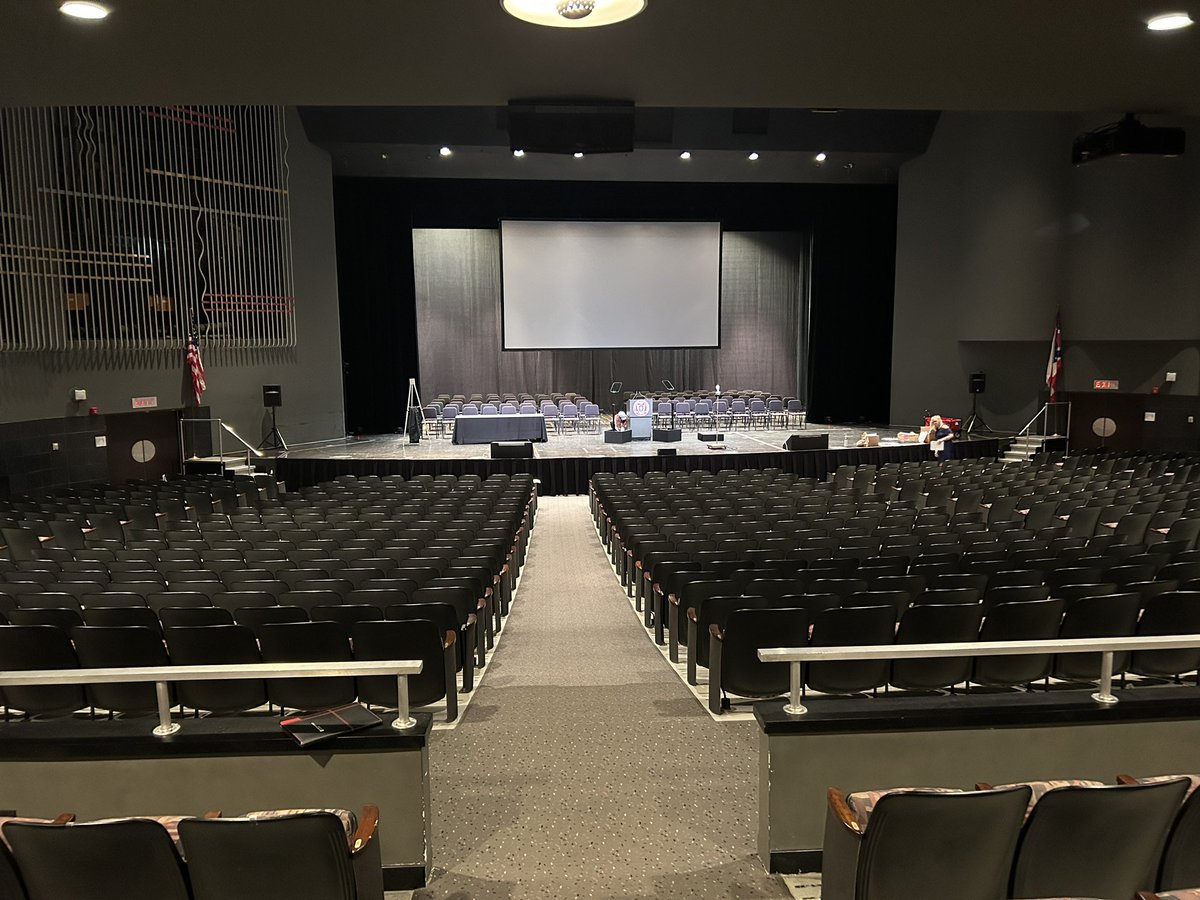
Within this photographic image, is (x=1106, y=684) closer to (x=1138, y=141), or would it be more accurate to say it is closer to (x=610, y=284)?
(x=1138, y=141)

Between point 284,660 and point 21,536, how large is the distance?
221 inches

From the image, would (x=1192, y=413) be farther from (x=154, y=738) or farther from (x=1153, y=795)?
(x=154, y=738)

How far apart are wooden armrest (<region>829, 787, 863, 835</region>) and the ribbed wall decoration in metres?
14.4

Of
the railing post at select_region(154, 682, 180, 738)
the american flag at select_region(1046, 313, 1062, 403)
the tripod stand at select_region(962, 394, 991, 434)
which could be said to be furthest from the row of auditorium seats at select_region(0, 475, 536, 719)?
the tripod stand at select_region(962, 394, 991, 434)

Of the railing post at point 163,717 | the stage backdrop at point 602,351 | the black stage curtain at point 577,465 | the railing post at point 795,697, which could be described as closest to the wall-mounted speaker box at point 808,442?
the black stage curtain at point 577,465

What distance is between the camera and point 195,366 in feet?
52.5

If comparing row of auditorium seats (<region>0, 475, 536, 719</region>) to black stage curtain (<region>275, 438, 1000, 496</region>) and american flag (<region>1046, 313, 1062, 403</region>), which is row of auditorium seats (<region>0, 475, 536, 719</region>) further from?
american flag (<region>1046, 313, 1062, 403</region>)

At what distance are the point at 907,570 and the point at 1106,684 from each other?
2817 mm

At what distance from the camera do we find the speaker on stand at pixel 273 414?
1755 cm

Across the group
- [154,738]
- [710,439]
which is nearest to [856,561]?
[154,738]

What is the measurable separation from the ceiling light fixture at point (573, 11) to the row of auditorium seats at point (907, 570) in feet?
11.8

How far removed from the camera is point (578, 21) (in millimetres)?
4957

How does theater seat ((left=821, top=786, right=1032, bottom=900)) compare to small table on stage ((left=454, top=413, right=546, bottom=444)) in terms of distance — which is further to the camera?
small table on stage ((left=454, top=413, right=546, bottom=444))

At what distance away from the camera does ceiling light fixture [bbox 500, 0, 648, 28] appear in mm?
4746
